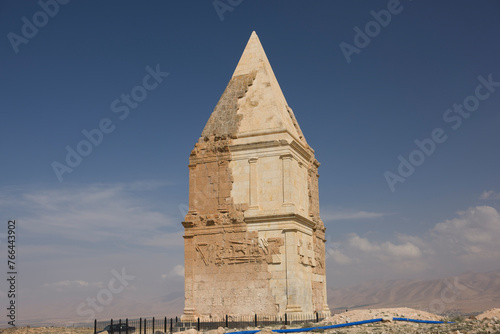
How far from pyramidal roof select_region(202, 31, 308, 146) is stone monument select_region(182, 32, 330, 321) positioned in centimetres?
5

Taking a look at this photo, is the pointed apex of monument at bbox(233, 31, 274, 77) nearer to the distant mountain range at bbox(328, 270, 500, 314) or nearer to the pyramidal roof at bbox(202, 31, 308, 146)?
the pyramidal roof at bbox(202, 31, 308, 146)

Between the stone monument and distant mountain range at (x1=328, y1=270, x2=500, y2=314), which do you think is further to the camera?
distant mountain range at (x1=328, y1=270, x2=500, y2=314)

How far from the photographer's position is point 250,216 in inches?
888

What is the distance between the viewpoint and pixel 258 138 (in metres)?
23.4

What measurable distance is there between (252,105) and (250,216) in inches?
209

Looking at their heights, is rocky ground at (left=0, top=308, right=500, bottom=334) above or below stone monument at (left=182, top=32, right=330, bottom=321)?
below

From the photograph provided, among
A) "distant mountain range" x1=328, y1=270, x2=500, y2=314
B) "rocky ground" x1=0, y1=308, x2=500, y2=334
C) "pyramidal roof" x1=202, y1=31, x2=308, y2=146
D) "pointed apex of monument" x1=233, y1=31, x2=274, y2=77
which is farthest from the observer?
"distant mountain range" x1=328, y1=270, x2=500, y2=314

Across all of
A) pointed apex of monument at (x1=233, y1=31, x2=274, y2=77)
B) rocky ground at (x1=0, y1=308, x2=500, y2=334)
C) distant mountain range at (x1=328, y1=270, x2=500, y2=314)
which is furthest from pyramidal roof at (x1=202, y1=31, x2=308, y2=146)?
Result: distant mountain range at (x1=328, y1=270, x2=500, y2=314)

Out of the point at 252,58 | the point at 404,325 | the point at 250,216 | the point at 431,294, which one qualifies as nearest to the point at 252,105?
the point at 252,58

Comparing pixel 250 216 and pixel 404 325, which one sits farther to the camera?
pixel 250 216

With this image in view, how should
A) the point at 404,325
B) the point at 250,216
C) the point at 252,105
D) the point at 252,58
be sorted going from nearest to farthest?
the point at 404,325 < the point at 250,216 < the point at 252,105 < the point at 252,58

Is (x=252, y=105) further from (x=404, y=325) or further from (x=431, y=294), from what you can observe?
(x=431, y=294)

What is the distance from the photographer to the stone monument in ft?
72.0

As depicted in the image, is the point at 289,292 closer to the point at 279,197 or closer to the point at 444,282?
the point at 279,197
